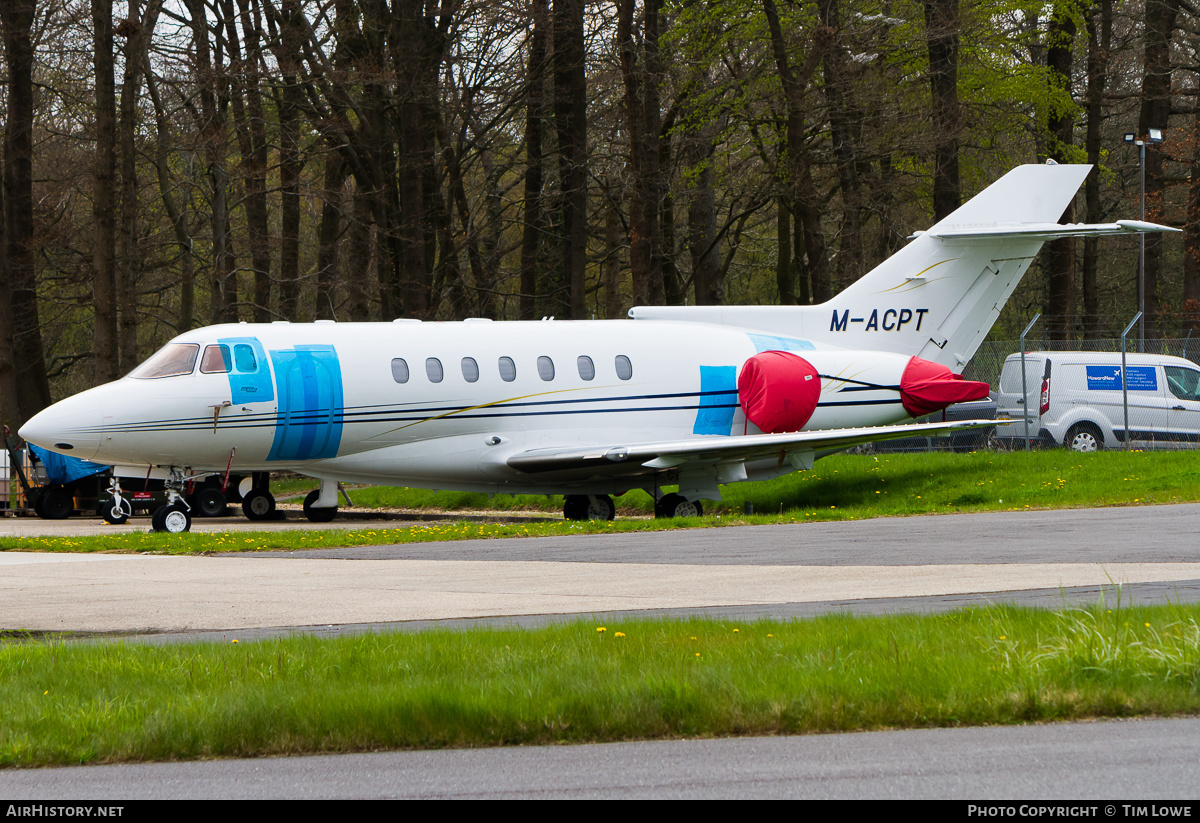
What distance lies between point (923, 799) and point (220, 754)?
325cm

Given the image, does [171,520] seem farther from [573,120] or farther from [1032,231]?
[573,120]

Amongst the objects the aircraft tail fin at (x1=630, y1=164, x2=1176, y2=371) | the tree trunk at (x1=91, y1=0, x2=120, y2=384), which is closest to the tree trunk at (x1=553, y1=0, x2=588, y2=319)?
the aircraft tail fin at (x1=630, y1=164, x2=1176, y2=371)

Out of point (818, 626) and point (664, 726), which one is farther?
point (818, 626)

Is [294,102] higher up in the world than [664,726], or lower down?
higher up

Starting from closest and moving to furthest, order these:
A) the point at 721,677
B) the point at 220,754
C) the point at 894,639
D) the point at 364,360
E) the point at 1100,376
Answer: the point at 220,754, the point at 721,677, the point at 894,639, the point at 364,360, the point at 1100,376

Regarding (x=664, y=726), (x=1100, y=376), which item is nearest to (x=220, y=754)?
(x=664, y=726)

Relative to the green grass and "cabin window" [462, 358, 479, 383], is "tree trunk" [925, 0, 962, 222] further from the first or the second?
the green grass

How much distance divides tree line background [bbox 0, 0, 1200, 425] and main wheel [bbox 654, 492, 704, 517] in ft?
31.2

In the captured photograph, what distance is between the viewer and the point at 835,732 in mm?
6238

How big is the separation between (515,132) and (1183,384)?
22.8 meters

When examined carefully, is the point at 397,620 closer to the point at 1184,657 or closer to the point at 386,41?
the point at 1184,657

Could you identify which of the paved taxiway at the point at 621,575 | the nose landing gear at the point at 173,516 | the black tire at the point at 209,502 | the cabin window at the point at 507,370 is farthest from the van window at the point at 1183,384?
the nose landing gear at the point at 173,516

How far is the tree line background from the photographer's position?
3131 centimetres

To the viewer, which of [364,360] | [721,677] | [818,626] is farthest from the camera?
[364,360]
